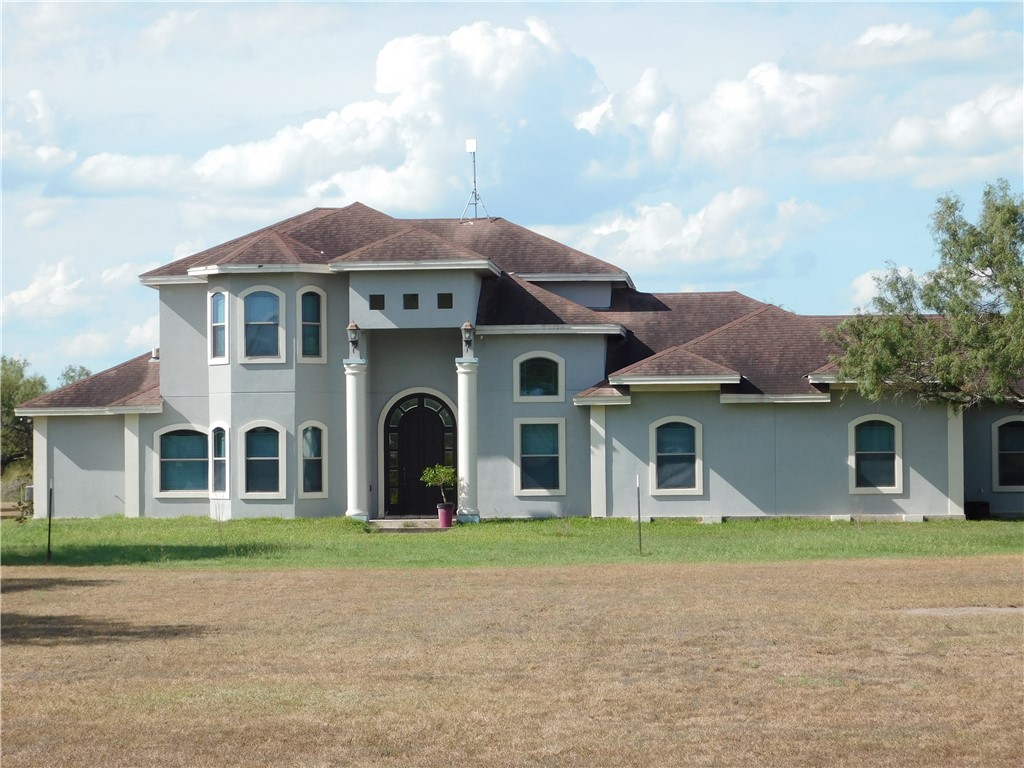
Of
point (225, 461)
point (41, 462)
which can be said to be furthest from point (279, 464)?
point (41, 462)

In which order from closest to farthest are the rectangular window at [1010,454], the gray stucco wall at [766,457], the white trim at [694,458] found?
the gray stucco wall at [766,457]
the white trim at [694,458]
the rectangular window at [1010,454]

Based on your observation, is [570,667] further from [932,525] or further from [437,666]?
[932,525]

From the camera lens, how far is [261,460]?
33.5 metres

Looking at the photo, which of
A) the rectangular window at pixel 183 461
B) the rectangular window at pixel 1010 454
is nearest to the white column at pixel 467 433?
the rectangular window at pixel 183 461

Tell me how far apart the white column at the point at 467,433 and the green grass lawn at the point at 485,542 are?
807 millimetres

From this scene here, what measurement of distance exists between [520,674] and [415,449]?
73.4 feet

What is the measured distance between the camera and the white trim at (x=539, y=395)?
33875 mm

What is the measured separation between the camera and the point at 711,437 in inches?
1302

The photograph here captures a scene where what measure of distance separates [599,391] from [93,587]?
616 inches

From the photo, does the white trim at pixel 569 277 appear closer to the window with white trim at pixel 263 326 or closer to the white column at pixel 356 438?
the white column at pixel 356 438

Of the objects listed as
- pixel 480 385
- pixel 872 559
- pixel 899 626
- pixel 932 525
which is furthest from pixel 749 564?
pixel 480 385

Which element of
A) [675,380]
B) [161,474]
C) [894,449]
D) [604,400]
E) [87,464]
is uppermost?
[675,380]

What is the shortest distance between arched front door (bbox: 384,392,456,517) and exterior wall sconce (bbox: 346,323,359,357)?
7.55ft

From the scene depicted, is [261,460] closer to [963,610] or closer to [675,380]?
[675,380]
